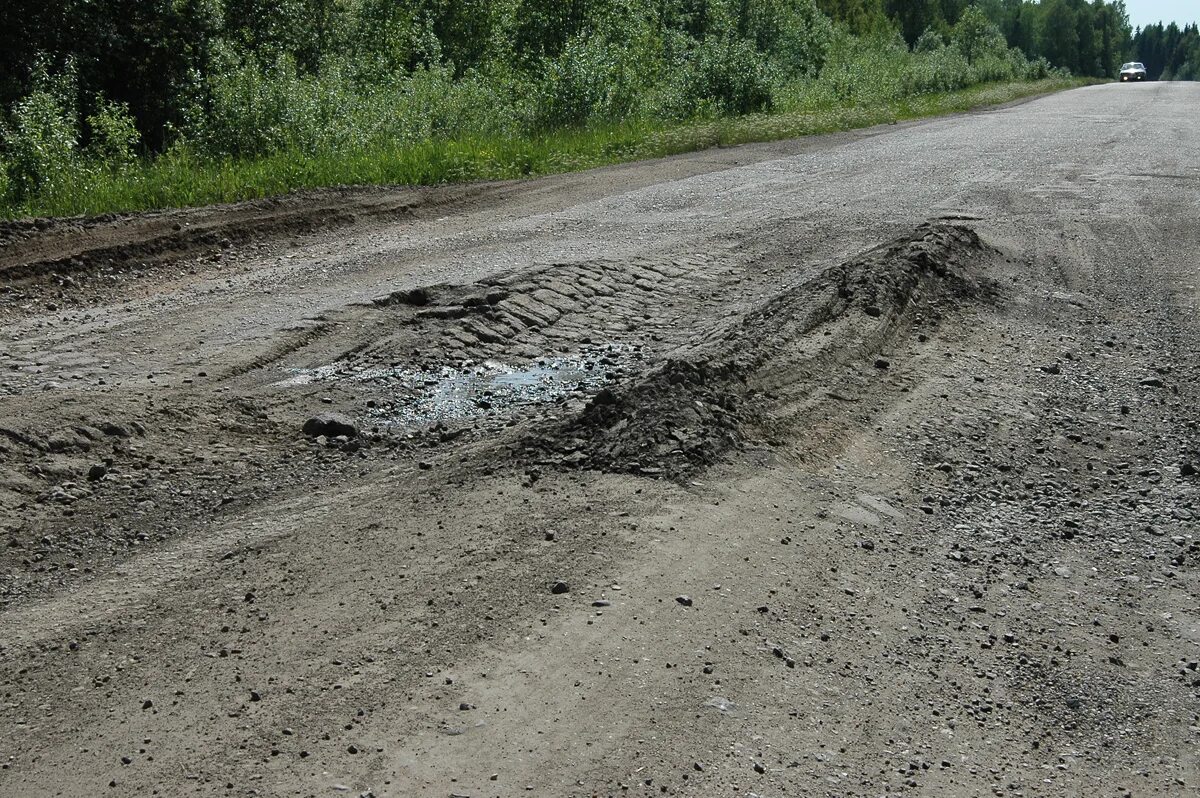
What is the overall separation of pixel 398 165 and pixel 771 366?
7870 millimetres

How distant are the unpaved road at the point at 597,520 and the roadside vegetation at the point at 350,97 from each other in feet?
9.34

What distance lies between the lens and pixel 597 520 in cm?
427

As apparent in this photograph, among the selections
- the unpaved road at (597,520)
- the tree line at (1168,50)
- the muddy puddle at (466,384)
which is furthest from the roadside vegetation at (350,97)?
the tree line at (1168,50)

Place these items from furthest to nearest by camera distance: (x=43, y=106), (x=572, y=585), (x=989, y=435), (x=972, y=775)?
(x=43, y=106)
(x=989, y=435)
(x=572, y=585)
(x=972, y=775)

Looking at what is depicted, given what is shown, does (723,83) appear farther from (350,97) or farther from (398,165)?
(398,165)

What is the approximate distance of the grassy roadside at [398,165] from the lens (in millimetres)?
10422

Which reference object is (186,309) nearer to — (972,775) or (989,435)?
(989,435)

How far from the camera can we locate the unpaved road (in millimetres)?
3137

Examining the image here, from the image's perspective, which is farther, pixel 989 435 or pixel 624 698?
pixel 989 435

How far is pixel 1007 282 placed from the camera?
8102 mm

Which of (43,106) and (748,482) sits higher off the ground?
(43,106)

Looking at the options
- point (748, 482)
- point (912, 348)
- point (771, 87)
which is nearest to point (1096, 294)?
point (912, 348)

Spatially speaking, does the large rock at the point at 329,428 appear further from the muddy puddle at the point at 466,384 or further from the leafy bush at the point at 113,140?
the leafy bush at the point at 113,140

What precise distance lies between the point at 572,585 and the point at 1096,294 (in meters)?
5.71
